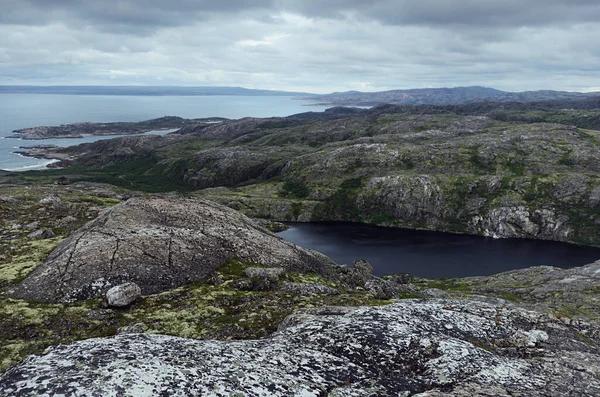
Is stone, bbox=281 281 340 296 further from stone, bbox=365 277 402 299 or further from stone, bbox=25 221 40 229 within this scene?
stone, bbox=25 221 40 229

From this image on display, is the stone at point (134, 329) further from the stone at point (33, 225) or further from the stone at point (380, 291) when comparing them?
the stone at point (33, 225)

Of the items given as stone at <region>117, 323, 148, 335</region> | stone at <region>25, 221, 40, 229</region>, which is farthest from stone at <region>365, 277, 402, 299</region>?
stone at <region>25, 221, 40, 229</region>

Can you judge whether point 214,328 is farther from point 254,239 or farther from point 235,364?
point 254,239

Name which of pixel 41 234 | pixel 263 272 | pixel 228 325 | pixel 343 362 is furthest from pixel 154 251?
pixel 343 362

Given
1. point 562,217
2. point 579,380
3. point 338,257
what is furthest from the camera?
point 562,217

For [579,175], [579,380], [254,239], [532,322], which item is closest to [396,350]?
[579,380]
